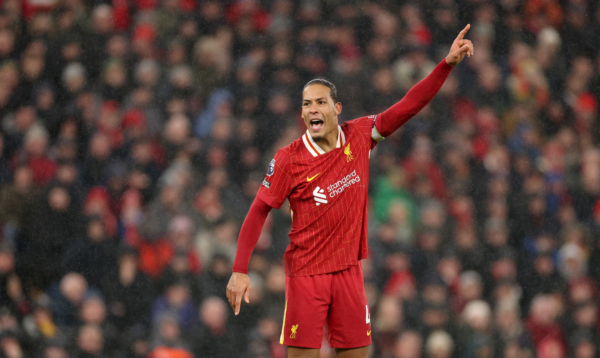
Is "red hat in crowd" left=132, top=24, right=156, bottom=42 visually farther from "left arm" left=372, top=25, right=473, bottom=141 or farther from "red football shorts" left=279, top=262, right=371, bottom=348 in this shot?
"red football shorts" left=279, top=262, right=371, bottom=348

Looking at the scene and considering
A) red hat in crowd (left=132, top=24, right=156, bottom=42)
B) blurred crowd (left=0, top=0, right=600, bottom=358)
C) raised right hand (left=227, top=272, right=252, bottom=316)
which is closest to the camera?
raised right hand (left=227, top=272, right=252, bottom=316)

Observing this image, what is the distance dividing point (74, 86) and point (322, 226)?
9.16 feet

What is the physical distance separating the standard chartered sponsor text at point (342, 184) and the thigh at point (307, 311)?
0.30 m

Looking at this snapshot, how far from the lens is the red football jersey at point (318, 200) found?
2188mm

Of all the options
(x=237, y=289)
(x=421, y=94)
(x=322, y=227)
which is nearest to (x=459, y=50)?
(x=421, y=94)

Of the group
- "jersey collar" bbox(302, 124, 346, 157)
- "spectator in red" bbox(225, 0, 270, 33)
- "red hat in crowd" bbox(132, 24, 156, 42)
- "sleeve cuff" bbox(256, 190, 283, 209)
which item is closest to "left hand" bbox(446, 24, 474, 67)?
"jersey collar" bbox(302, 124, 346, 157)

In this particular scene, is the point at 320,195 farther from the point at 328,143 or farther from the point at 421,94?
the point at 421,94

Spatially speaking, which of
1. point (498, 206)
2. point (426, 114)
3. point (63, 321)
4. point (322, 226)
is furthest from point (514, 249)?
point (63, 321)

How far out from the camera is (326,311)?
7.18ft

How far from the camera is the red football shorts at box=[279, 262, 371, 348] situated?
2.15 meters

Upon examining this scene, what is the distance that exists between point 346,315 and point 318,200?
0.43 meters

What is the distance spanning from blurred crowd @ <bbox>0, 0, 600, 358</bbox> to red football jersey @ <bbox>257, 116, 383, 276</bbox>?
1837mm

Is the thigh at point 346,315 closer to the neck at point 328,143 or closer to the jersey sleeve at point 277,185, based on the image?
the jersey sleeve at point 277,185

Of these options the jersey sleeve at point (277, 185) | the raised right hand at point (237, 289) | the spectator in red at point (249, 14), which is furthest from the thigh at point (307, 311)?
the spectator in red at point (249, 14)
